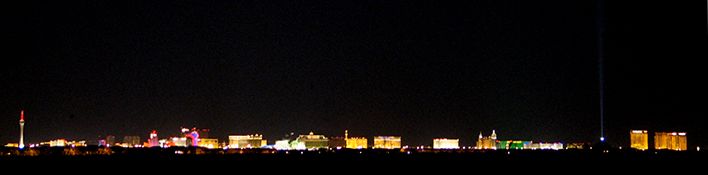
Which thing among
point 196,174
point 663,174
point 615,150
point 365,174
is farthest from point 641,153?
point 196,174

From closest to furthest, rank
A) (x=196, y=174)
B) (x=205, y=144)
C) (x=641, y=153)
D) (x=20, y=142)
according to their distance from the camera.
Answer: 1. (x=196, y=174)
2. (x=641, y=153)
3. (x=20, y=142)
4. (x=205, y=144)

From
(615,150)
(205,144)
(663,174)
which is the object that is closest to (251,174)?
(663,174)

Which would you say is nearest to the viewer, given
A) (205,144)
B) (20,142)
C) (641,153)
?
(641,153)

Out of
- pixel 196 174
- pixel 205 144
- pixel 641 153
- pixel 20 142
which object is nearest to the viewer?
pixel 196 174

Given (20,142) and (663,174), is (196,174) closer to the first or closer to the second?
(663,174)

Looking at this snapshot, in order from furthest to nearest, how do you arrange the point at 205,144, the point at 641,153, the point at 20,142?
the point at 205,144, the point at 20,142, the point at 641,153

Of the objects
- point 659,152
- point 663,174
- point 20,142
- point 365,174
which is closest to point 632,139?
point 659,152

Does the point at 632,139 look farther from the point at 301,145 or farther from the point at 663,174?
the point at 301,145

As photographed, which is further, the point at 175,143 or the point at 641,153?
the point at 175,143
